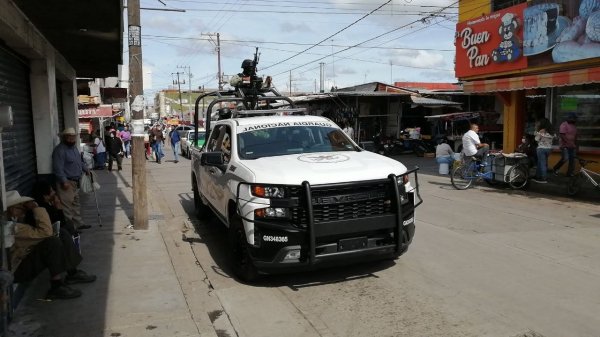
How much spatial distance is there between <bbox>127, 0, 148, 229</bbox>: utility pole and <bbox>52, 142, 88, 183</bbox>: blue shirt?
883 millimetres

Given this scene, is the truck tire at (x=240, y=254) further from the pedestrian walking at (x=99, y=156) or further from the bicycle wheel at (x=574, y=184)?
the pedestrian walking at (x=99, y=156)

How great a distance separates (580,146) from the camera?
1430cm

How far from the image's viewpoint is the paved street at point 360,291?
4.49 m

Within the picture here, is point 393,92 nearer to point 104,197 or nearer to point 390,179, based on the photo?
point 104,197

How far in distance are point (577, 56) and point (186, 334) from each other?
41.1 ft

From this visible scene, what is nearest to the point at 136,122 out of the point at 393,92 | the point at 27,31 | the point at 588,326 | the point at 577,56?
the point at 27,31

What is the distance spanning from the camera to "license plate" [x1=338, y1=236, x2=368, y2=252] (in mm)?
5250

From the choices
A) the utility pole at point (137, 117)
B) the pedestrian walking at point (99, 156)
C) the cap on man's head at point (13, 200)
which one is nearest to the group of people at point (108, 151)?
the pedestrian walking at point (99, 156)

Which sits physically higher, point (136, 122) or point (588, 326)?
point (136, 122)

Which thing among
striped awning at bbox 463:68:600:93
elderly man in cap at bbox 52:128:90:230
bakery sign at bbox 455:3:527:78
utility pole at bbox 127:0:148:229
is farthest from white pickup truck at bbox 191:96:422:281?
bakery sign at bbox 455:3:527:78

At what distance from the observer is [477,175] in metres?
13.2

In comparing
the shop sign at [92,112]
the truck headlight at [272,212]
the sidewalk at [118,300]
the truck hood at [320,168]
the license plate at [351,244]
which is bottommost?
the sidewalk at [118,300]

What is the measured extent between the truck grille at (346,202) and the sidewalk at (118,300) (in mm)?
1555

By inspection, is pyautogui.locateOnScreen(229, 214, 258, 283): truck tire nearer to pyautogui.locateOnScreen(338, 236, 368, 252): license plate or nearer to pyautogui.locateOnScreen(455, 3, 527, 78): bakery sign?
pyautogui.locateOnScreen(338, 236, 368, 252): license plate
